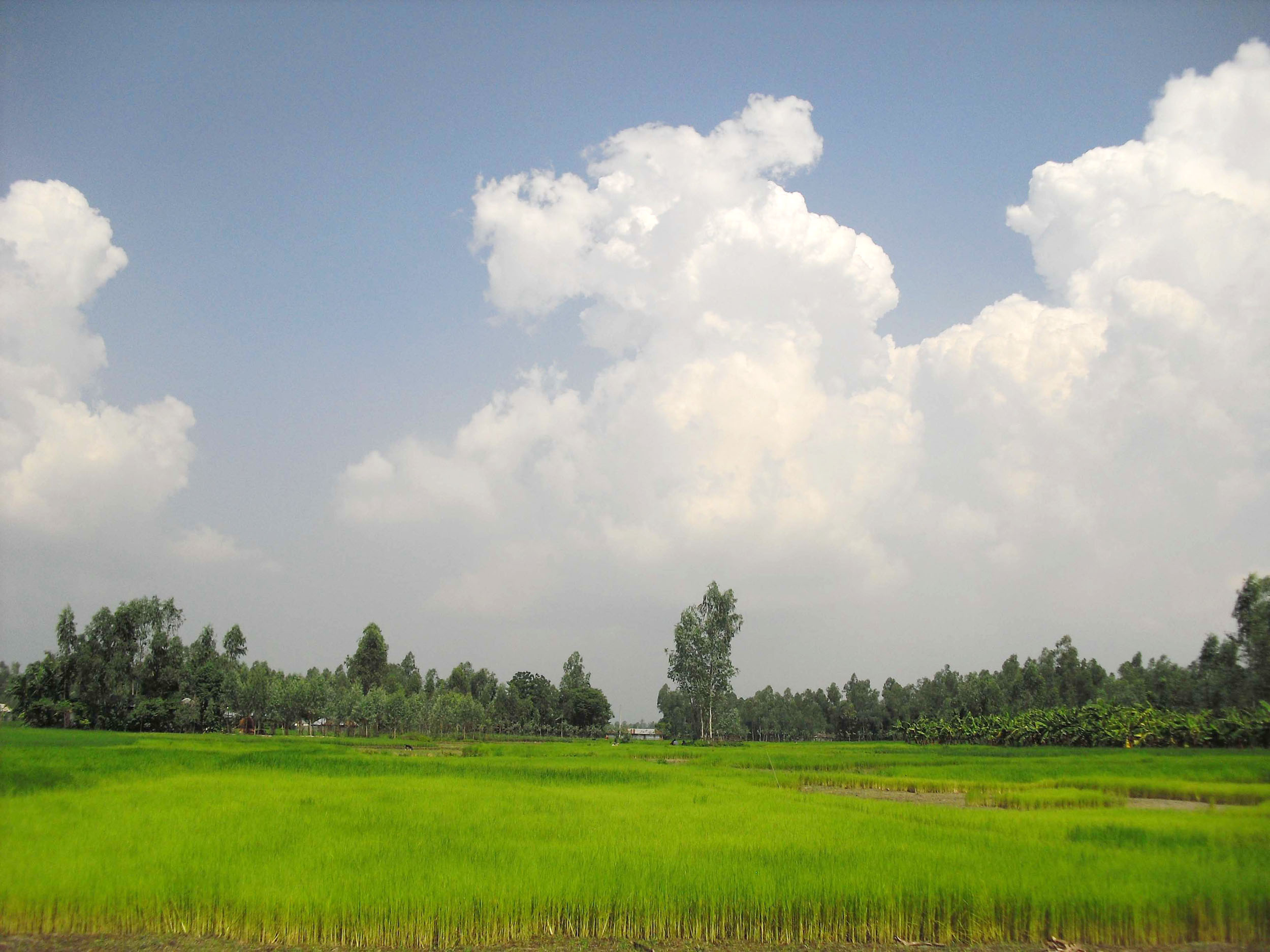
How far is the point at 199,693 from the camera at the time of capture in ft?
220

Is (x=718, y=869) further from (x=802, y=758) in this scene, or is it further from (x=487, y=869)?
(x=802, y=758)

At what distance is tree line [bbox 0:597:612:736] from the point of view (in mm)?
59000

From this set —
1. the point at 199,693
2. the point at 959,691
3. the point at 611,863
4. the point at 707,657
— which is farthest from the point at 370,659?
the point at 611,863

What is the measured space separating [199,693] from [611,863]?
7140cm

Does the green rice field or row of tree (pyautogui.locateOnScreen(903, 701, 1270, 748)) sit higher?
the green rice field

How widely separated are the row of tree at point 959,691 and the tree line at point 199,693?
1062 inches

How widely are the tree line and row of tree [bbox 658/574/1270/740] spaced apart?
1062 inches

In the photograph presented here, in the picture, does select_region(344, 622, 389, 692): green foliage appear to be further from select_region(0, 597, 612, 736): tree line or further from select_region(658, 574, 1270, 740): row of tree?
select_region(658, 574, 1270, 740): row of tree

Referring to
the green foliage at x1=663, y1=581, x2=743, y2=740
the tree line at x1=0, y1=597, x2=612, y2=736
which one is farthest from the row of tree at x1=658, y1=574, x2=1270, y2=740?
the tree line at x1=0, y1=597, x2=612, y2=736

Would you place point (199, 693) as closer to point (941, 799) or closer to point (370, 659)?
point (370, 659)

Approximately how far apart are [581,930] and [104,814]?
→ 415 inches

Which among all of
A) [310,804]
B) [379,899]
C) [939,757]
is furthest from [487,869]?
[939,757]

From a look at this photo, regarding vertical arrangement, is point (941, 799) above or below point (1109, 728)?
above

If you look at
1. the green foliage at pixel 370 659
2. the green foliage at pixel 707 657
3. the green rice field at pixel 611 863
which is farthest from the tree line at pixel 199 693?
the green rice field at pixel 611 863
